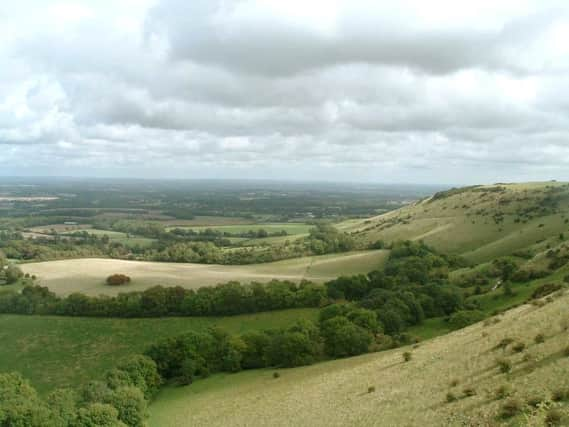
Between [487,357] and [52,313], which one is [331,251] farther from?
[487,357]

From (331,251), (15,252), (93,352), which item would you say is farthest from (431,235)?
(15,252)

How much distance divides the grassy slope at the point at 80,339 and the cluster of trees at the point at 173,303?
160 cm

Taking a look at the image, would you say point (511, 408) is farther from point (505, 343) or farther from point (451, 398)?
point (505, 343)

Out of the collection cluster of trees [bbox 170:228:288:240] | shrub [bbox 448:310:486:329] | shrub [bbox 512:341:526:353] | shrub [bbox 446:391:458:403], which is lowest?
cluster of trees [bbox 170:228:288:240]

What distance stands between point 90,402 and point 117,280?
59204 mm

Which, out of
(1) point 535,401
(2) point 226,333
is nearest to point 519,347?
(1) point 535,401

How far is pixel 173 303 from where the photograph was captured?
226 feet

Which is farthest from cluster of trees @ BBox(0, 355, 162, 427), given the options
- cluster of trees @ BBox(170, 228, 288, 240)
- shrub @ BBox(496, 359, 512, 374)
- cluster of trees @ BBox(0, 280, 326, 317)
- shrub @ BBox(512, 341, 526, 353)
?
cluster of trees @ BBox(170, 228, 288, 240)

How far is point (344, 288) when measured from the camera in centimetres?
7425

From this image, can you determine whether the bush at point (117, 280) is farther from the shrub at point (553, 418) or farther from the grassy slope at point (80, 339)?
the shrub at point (553, 418)

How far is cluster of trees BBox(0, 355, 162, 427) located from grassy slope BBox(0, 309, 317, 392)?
903 cm

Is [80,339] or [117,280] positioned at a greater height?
[117,280]

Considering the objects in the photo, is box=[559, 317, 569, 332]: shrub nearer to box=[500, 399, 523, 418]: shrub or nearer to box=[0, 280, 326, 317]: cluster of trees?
box=[500, 399, 523, 418]: shrub

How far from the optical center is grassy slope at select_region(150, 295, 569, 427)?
65.5ft
